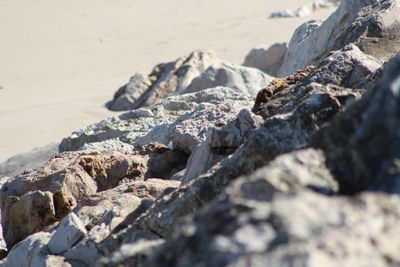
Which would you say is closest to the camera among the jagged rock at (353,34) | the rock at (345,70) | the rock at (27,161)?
the rock at (345,70)

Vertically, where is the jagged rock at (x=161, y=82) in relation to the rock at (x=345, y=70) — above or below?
below

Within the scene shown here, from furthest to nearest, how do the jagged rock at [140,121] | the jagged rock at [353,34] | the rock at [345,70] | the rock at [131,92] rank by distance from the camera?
the rock at [131,92], the jagged rock at [140,121], the jagged rock at [353,34], the rock at [345,70]

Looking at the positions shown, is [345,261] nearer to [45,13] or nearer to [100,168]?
[100,168]

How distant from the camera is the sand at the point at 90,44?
376 inches

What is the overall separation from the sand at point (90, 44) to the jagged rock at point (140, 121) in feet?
7.93

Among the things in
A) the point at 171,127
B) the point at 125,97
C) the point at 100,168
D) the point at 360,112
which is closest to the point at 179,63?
the point at 125,97

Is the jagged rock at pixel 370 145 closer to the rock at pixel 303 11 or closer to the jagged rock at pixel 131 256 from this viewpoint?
the jagged rock at pixel 131 256

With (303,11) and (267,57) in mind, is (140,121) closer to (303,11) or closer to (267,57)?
(267,57)

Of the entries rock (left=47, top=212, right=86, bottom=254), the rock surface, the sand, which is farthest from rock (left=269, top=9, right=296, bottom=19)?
rock (left=47, top=212, right=86, bottom=254)

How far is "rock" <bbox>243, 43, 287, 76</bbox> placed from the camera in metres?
10.5

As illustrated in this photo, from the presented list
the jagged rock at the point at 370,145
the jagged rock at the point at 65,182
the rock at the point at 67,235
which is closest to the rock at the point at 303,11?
the jagged rock at the point at 65,182

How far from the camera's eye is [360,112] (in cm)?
164

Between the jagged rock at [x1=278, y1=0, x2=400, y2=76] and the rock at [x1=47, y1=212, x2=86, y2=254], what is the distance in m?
1.91

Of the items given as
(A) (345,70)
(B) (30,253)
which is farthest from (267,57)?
(B) (30,253)
